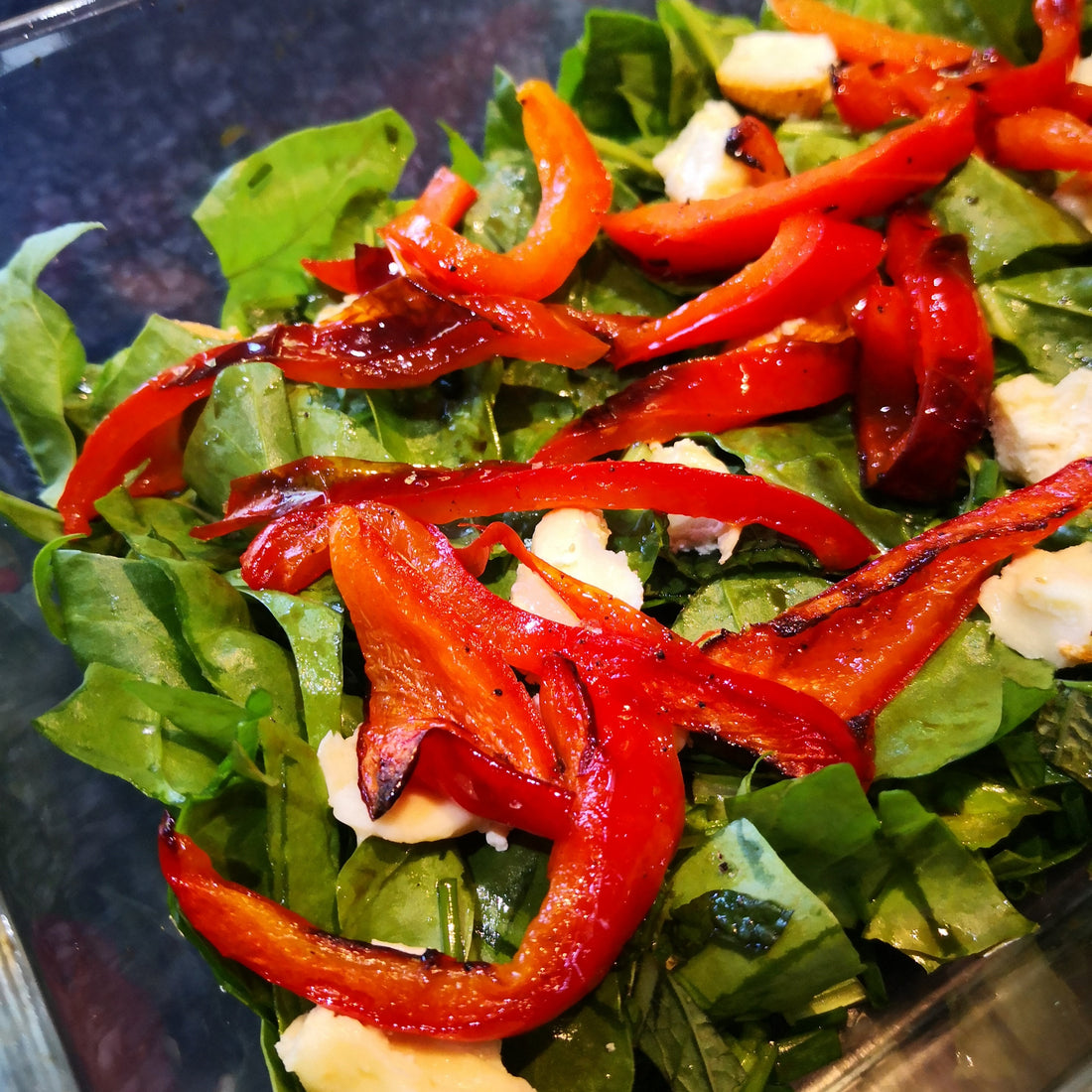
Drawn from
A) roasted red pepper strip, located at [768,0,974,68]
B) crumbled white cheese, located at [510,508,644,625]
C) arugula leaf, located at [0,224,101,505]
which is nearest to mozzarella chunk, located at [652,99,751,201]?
roasted red pepper strip, located at [768,0,974,68]

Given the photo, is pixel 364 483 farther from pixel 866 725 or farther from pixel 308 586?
pixel 866 725

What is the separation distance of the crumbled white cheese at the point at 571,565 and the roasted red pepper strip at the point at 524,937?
0.26 metres

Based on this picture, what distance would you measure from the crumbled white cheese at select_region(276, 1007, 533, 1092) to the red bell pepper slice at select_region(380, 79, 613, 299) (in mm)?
1187

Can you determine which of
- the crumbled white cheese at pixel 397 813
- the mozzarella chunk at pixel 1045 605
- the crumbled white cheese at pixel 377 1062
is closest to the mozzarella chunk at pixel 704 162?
the mozzarella chunk at pixel 1045 605

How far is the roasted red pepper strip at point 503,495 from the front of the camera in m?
1.35

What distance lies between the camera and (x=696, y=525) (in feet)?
4.69

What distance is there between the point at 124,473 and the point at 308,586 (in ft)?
1.59

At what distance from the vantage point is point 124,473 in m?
1.57

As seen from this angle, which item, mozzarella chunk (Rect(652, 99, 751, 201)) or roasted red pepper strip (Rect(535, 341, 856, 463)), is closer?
roasted red pepper strip (Rect(535, 341, 856, 463))

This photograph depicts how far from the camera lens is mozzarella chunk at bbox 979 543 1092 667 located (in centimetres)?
124

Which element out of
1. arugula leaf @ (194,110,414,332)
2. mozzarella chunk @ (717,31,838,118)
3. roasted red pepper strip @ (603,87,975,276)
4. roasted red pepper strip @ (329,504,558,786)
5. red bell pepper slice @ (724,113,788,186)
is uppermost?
arugula leaf @ (194,110,414,332)

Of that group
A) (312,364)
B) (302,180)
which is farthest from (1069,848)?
(302,180)

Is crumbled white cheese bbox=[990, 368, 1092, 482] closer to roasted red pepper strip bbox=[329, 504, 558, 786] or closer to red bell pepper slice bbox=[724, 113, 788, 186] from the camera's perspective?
red bell pepper slice bbox=[724, 113, 788, 186]

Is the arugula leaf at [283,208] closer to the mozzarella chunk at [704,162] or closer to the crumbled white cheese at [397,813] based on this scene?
the mozzarella chunk at [704,162]
